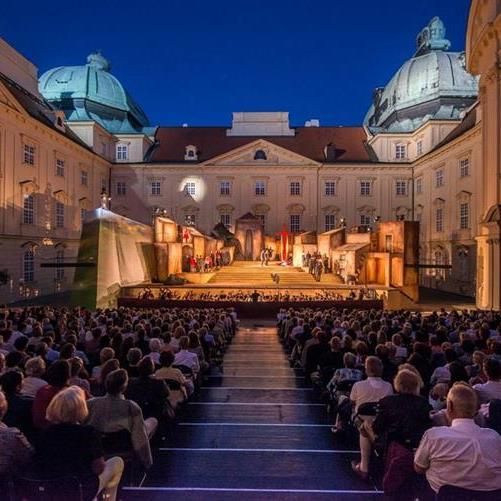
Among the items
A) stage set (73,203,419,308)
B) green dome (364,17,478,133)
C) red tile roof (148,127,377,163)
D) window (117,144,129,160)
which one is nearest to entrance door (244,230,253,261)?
stage set (73,203,419,308)

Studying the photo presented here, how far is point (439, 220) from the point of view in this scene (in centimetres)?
4234

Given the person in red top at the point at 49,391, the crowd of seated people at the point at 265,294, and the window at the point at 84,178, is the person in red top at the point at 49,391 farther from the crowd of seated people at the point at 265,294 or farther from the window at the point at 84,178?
the window at the point at 84,178

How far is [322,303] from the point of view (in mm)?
22734

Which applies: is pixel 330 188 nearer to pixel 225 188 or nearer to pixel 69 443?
pixel 225 188

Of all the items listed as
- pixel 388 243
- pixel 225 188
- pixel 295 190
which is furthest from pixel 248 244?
pixel 388 243

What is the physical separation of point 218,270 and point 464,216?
765 inches

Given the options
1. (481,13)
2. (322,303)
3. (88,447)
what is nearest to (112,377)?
(88,447)

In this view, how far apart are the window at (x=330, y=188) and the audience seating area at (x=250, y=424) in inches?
1610

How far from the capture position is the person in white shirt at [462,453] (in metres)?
3.71

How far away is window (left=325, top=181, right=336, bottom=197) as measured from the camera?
167ft

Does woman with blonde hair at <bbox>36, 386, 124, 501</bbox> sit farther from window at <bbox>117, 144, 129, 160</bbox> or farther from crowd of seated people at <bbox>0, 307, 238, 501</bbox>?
window at <bbox>117, 144, 129, 160</bbox>

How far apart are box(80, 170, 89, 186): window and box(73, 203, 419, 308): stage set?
13145mm

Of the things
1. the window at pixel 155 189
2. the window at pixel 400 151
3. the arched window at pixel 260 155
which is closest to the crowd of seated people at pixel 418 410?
the arched window at pixel 260 155

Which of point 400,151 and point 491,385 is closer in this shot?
point 491,385
